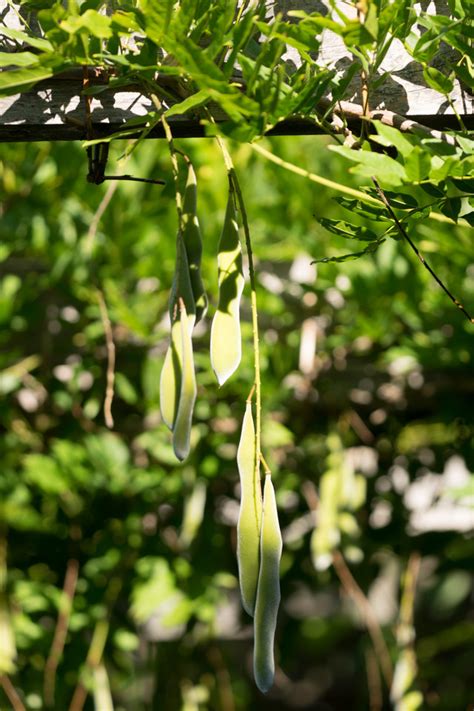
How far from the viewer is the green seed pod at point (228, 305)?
0.58 m

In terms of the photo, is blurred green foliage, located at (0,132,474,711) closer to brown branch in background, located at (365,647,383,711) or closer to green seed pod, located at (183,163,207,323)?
brown branch in background, located at (365,647,383,711)

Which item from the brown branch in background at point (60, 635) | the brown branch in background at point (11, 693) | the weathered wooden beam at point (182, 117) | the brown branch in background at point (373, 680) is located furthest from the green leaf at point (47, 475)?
the weathered wooden beam at point (182, 117)

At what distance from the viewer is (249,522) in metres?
0.55

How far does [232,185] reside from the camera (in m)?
0.60

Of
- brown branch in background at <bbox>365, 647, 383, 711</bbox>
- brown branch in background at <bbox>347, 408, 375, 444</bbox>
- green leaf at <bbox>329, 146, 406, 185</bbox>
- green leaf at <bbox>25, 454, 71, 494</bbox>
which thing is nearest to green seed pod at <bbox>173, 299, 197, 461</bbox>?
green leaf at <bbox>329, 146, 406, 185</bbox>

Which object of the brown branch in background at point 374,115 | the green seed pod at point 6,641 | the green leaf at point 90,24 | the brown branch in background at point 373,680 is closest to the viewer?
the green leaf at point 90,24

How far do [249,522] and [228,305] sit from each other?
14cm

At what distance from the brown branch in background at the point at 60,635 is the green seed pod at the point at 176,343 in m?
0.93

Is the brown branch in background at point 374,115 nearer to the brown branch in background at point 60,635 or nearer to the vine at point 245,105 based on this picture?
the vine at point 245,105

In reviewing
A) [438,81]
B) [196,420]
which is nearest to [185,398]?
[438,81]

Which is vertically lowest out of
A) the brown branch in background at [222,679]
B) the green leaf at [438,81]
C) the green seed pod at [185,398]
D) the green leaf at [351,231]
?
the brown branch in background at [222,679]

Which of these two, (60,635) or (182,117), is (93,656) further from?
(182,117)

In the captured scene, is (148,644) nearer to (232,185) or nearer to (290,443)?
(290,443)

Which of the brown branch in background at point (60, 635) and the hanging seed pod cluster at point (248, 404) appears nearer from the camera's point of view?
the hanging seed pod cluster at point (248, 404)
